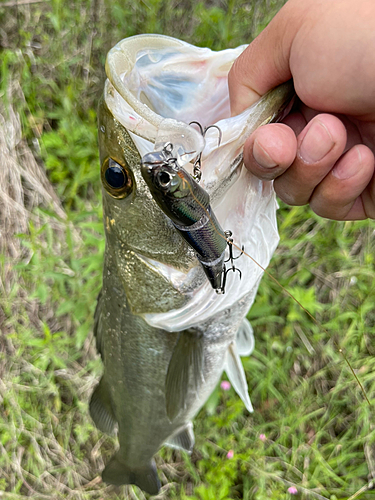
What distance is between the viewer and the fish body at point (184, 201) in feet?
2.57

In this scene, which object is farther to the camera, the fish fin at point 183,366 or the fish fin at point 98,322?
the fish fin at point 98,322

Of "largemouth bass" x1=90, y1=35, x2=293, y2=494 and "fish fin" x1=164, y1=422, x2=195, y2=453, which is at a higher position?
"largemouth bass" x1=90, y1=35, x2=293, y2=494

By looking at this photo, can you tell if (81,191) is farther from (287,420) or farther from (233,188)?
(287,420)

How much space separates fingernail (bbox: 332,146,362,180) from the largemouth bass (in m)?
0.22

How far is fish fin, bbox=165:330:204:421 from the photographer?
147 cm

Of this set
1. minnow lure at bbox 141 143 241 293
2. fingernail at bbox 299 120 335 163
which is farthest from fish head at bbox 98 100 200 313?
fingernail at bbox 299 120 335 163

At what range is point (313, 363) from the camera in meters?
2.56

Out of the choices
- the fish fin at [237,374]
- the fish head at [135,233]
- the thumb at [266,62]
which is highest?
the thumb at [266,62]

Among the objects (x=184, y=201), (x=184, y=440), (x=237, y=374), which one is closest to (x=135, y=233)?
(x=184, y=201)

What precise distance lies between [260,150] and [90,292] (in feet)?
5.68

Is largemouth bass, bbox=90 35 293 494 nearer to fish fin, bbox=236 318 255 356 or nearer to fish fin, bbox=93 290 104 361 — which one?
fish fin, bbox=93 290 104 361

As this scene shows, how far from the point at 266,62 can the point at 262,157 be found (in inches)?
13.1

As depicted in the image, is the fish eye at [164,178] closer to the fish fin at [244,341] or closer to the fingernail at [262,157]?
the fingernail at [262,157]

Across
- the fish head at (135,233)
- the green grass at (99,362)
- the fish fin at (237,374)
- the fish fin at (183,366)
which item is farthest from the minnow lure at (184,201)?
the green grass at (99,362)
